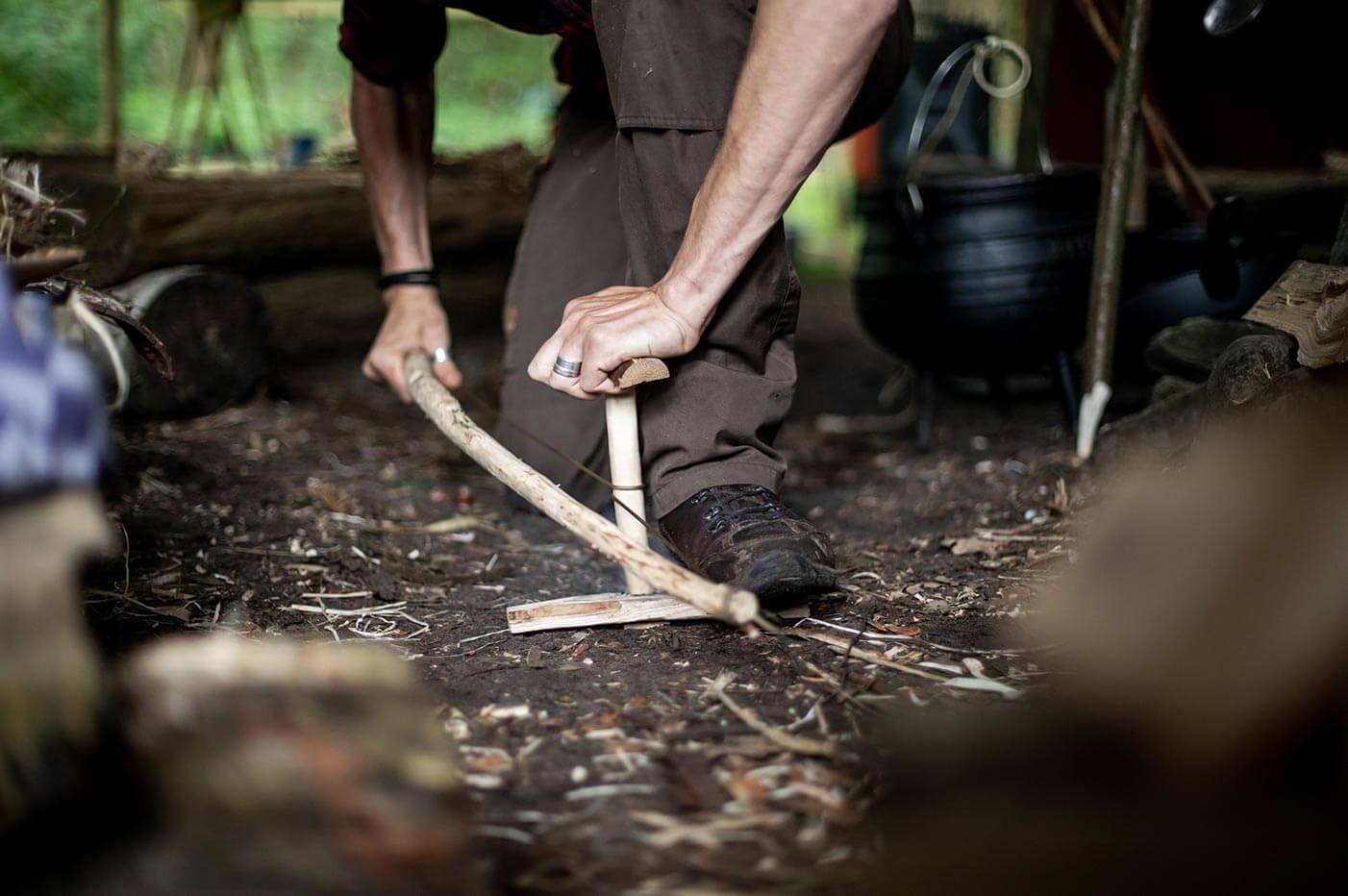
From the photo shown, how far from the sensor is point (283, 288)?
12.9 ft

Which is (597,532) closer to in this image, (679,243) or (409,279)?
(679,243)

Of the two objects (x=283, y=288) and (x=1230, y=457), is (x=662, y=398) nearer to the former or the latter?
(x=1230, y=457)

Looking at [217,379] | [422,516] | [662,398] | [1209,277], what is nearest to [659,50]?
[662,398]

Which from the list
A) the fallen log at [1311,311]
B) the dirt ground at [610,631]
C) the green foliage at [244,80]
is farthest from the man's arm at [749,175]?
the green foliage at [244,80]

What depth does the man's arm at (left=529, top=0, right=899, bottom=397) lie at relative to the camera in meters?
1.48

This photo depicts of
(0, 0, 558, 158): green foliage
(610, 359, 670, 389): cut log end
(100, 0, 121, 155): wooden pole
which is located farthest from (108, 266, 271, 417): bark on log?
(610, 359, 670, 389): cut log end

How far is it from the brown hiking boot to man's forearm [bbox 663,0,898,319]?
0.95ft

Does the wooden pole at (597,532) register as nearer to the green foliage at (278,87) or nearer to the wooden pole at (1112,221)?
the wooden pole at (1112,221)

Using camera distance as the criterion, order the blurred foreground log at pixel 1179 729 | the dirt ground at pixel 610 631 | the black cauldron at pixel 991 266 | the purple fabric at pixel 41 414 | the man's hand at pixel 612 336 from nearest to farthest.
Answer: the purple fabric at pixel 41 414 → the blurred foreground log at pixel 1179 729 → the dirt ground at pixel 610 631 → the man's hand at pixel 612 336 → the black cauldron at pixel 991 266

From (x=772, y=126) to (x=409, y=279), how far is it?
1110 mm

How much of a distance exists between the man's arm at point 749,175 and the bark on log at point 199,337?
1762 mm

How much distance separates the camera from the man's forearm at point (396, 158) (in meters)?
2.42

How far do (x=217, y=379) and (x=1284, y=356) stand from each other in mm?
2657

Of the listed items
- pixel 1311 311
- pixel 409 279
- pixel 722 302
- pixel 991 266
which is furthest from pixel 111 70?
pixel 1311 311
